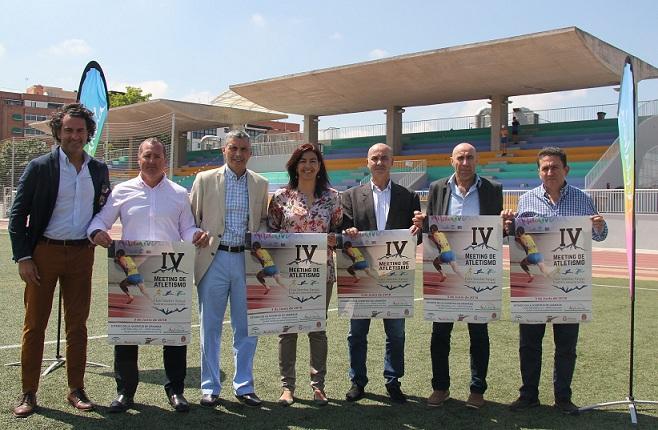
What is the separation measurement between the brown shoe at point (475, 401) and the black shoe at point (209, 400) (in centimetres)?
184

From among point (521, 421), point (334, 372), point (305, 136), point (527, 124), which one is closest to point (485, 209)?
point (521, 421)

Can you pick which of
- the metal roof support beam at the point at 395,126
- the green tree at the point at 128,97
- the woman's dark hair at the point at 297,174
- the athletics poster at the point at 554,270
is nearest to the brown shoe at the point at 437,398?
the athletics poster at the point at 554,270

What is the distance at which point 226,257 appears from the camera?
4.84 meters

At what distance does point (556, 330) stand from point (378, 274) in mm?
1377

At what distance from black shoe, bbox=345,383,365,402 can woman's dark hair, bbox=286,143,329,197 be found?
1500 mm

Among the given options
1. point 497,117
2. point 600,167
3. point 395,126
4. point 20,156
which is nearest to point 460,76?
point 497,117

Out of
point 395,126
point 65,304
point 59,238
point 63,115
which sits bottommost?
point 65,304

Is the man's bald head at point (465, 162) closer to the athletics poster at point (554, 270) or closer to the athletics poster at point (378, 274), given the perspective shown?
the athletics poster at point (554, 270)

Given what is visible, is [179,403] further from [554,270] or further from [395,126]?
[395,126]

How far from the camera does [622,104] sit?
478 centimetres

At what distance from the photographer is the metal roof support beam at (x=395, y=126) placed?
37.3 m

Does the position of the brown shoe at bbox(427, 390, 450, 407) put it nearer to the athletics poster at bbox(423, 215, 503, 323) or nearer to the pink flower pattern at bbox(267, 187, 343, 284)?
the athletics poster at bbox(423, 215, 503, 323)

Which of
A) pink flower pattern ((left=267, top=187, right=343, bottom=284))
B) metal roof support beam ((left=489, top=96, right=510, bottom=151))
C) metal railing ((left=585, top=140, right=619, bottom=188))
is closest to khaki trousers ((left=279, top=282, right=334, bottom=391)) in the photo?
pink flower pattern ((left=267, top=187, right=343, bottom=284))

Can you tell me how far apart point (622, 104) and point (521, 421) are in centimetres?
237
